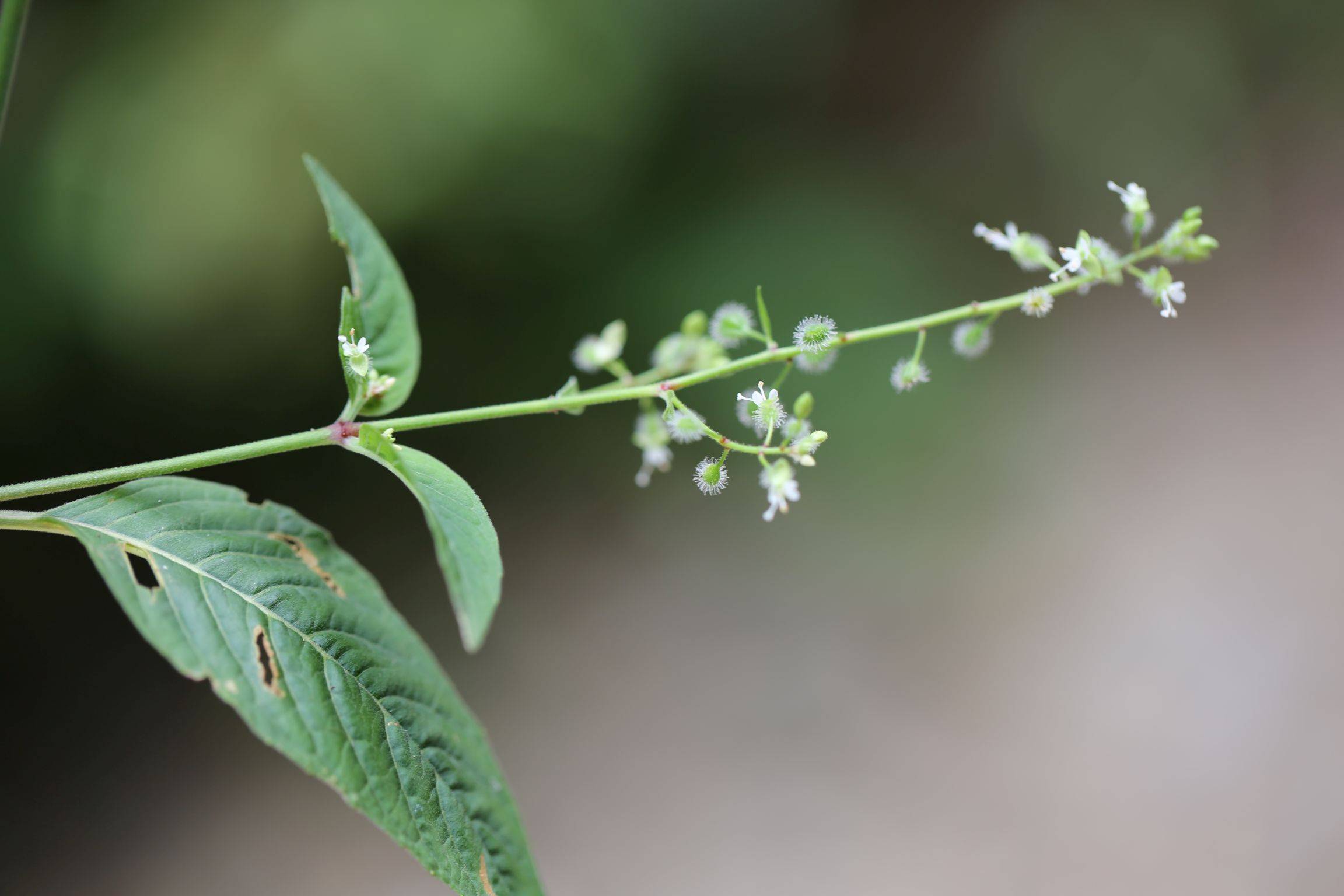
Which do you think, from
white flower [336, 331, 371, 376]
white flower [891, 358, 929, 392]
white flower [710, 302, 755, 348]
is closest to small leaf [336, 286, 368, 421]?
white flower [336, 331, 371, 376]

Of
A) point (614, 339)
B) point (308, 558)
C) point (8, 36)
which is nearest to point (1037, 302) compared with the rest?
point (614, 339)

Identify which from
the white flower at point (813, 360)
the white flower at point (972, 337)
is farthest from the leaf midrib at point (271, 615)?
the white flower at point (972, 337)

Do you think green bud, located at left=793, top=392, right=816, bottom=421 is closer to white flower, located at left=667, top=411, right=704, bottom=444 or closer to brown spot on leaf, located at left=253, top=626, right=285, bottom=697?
white flower, located at left=667, top=411, right=704, bottom=444

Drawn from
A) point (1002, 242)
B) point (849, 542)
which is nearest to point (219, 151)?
point (1002, 242)

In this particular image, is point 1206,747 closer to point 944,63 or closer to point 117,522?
point 944,63

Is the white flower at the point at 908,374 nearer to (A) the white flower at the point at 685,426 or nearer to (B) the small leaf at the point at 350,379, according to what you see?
(A) the white flower at the point at 685,426

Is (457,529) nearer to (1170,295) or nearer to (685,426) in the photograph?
(685,426)
